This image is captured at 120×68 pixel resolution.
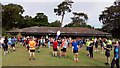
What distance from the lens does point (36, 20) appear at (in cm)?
9588

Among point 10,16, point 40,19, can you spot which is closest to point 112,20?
point 40,19

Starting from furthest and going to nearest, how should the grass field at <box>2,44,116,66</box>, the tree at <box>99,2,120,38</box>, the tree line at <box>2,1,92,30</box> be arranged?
the tree line at <box>2,1,92,30</box> < the tree at <box>99,2,120,38</box> < the grass field at <box>2,44,116,66</box>

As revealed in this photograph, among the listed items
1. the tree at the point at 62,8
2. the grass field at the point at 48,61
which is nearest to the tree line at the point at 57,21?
the tree at the point at 62,8

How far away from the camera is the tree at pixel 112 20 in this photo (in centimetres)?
7775

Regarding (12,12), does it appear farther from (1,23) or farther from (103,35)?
(103,35)

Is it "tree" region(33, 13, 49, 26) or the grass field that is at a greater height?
"tree" region(33, 13, 49, 26)

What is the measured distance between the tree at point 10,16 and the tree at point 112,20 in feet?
86.6

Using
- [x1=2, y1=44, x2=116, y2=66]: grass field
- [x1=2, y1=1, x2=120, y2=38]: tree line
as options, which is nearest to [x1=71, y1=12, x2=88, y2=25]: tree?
[x1=2, y1=1, x2=120, y2=38]: tree line

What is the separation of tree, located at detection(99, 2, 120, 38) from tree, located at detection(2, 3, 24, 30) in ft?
86.6

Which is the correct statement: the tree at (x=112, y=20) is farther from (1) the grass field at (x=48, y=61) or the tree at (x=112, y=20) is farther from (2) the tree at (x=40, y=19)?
(1) the grass field at (x=48, y=61)

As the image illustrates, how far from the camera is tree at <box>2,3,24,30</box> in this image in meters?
91.9

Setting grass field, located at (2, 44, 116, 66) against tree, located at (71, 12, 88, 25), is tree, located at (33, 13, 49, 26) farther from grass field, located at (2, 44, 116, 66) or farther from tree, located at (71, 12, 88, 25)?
grass field, located at (2, 44, 116, 66)

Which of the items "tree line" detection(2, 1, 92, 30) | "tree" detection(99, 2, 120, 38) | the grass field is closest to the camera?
the grass field

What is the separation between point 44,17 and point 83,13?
1789cm
